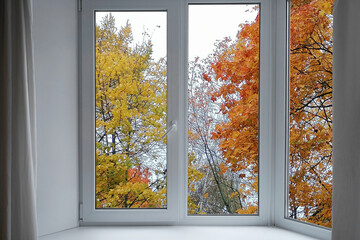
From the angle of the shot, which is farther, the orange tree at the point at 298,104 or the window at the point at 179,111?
the window at the point at 179,111

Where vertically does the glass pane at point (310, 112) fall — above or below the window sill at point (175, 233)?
above

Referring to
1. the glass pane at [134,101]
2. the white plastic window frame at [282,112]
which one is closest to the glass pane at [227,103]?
the white plastic window frame at [282,112]

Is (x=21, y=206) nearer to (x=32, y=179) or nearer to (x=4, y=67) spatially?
(x=32, y=179)

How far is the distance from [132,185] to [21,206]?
68cm

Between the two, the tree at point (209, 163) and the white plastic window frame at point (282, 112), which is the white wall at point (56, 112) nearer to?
the tree at point (209, 163)

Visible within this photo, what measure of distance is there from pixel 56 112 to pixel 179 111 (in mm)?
714

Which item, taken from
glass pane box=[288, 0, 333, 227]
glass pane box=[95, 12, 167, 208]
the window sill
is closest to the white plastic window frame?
glass pane box=[288, 0, 333, 227]

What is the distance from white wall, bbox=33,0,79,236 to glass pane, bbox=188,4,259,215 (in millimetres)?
740

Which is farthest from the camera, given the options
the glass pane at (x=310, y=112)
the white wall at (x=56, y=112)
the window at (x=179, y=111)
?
the window at (x=179, y=111)

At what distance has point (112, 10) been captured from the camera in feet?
6.27

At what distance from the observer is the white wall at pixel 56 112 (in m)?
1.75

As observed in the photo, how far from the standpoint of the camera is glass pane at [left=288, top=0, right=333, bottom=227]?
1.62m

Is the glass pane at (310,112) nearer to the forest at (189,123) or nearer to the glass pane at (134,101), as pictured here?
the forest at (189,123)

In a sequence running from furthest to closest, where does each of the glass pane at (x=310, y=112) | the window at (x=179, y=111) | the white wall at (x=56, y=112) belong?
the window at (x=179, y=111)
the white wall at (x=56, y=112)
the glass pane at (x=310, y=112)
